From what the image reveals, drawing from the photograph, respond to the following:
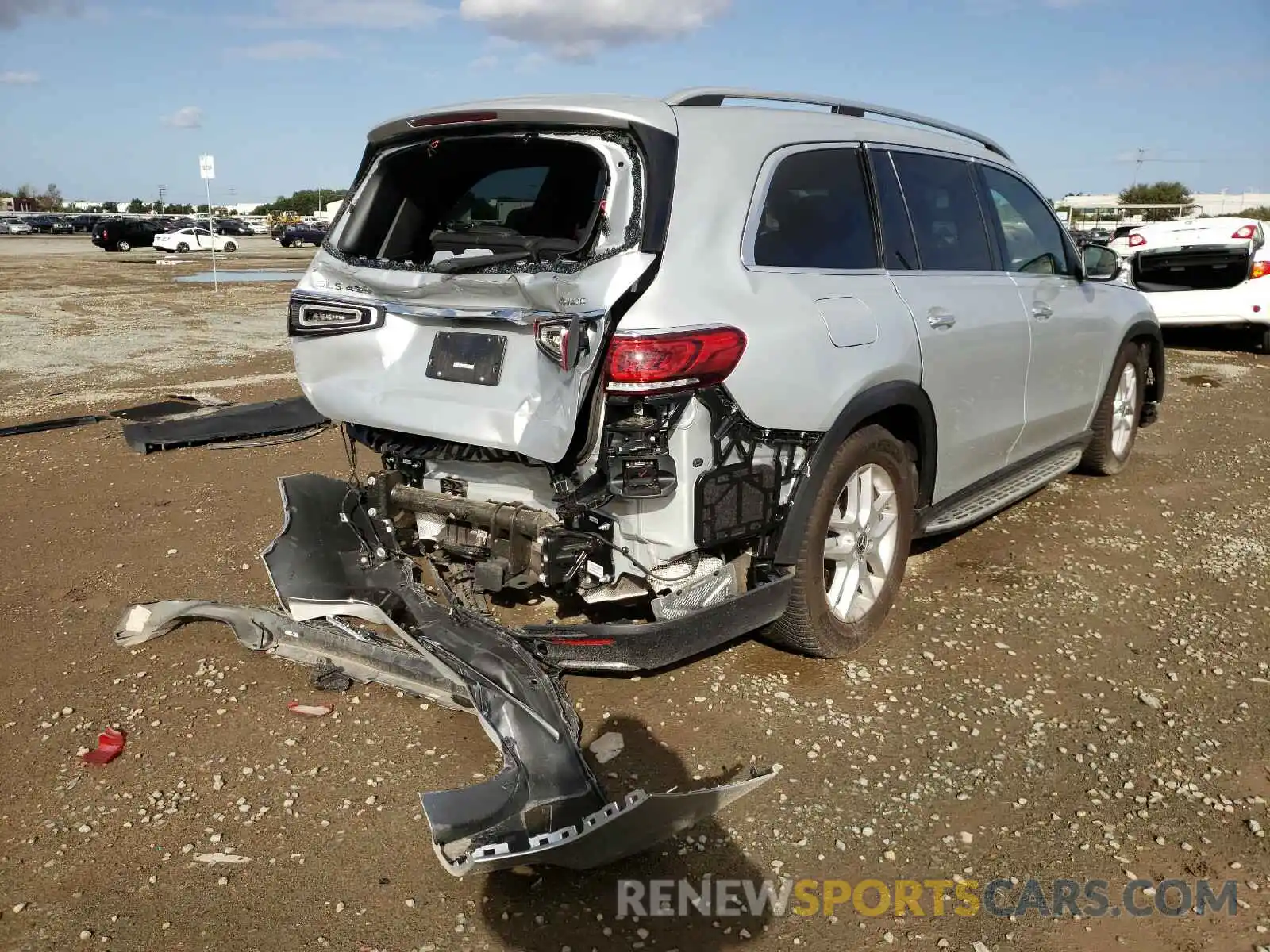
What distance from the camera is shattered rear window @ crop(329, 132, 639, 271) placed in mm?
3604

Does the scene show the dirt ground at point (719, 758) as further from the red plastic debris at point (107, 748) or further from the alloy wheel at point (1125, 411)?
the alloy wheel at point (1125, 411)

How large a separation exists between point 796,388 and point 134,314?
1595 cm

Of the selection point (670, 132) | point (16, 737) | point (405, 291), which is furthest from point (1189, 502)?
point (16, 737)

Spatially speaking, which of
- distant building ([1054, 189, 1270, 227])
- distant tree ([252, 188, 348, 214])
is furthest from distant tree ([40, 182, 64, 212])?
distant building ([1054, 189, 1270, 227])

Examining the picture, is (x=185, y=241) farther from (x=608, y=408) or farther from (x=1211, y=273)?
(x=608, y=408)

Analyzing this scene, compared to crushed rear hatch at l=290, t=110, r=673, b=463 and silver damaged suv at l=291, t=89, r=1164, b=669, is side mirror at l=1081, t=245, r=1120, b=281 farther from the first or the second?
crushed rear hatch at l=290, t=110, r=673, b=463

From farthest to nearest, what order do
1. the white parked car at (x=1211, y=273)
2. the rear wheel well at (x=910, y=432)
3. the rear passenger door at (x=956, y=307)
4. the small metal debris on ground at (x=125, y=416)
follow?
the white parked car at (x=1211, y=273), the small metal debris on ground at (x=125, y=416), the rear passenger door at (x=956, y=307), the rear wheel well at (x=910, y=432)

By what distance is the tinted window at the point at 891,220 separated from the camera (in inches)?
152

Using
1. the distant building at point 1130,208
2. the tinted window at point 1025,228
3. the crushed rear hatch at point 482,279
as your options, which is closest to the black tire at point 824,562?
the crushed rear hatch at point 482,279

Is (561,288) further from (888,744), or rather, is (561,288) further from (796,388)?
(888,744)

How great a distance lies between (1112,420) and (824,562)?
343cm

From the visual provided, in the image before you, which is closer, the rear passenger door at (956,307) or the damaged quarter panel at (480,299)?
the damaged quarter panel at (480,299)

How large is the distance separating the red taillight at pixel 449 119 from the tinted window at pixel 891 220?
1555mm

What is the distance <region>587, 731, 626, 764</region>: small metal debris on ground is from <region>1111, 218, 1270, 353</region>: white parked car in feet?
33.2
